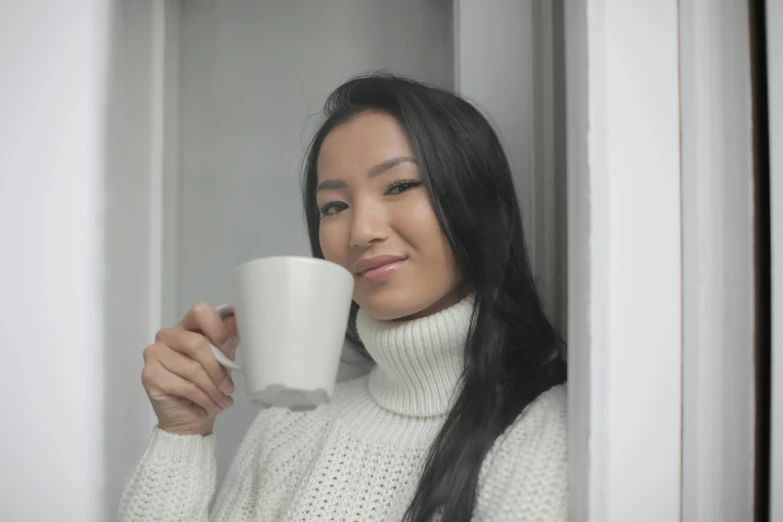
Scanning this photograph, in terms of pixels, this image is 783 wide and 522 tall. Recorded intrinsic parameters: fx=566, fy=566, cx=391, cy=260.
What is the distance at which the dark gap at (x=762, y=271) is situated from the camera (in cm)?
50

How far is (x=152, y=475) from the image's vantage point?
0.66 metres

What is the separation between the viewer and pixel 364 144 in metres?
0.68

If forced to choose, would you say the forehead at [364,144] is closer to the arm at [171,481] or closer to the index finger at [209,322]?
the index finger at [209,322]

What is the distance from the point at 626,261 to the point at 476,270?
0.22m

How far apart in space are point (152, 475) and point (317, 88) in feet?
2.04

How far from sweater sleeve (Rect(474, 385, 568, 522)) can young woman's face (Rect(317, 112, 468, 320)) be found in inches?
6.8

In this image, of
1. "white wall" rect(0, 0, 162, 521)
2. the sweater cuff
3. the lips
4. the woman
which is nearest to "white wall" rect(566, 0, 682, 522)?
the woman

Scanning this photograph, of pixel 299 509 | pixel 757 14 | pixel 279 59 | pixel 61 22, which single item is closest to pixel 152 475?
pixel 299 509

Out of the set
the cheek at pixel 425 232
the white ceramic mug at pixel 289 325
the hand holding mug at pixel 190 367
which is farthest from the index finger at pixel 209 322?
the cheek at pixel 425 232

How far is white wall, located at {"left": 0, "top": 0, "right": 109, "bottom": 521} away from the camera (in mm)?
623

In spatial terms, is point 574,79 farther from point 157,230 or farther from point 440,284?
point 157,230

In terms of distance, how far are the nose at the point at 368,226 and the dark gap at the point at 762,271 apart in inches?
14.3

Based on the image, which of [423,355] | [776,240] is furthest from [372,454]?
[776,240]

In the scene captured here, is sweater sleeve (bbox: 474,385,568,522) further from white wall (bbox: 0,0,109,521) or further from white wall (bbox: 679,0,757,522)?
white wall (bbox: 0,0,109,521)
